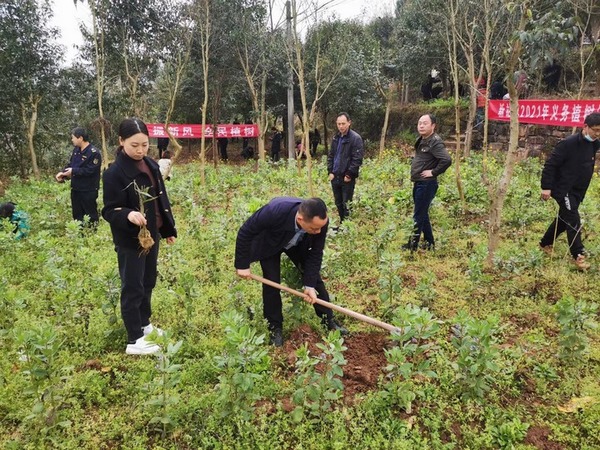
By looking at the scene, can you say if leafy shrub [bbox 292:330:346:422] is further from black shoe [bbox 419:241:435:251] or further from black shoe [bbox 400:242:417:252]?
black shoe [bbox 419:241:435:251]

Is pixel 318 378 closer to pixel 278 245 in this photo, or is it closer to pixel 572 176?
pixel 278 245

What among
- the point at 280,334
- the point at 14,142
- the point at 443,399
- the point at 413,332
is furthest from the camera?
the point at 14,142

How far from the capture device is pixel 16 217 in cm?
586

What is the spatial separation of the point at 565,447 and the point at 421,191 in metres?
2.83

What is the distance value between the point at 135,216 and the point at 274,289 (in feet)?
3.71

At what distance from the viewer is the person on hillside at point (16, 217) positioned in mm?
5721

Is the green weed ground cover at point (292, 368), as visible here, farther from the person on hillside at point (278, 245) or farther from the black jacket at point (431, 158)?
the black jacket at point (431, 158)

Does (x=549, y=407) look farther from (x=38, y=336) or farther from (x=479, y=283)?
(x=38, y=336)

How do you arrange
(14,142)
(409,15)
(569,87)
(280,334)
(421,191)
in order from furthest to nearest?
(409,15) → (569,87) → (14,142) → (421,191) → (280,334)

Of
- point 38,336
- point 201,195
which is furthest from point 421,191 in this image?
point 201,195

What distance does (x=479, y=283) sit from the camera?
4109 millimetres

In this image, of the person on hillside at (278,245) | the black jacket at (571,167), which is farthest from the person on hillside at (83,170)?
the black jacket at (571,167)

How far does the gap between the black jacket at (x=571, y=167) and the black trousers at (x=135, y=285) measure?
3.83 meters

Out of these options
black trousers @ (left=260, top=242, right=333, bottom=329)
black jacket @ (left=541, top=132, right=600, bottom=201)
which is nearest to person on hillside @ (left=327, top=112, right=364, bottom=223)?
black jacket @ (left=541, top=132, right=600, bottom=201)
